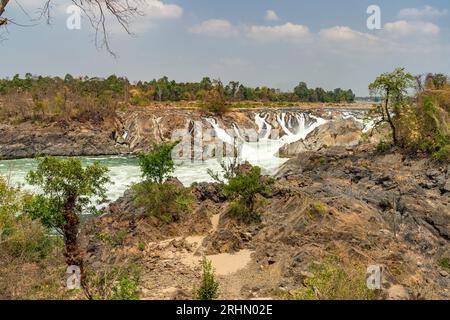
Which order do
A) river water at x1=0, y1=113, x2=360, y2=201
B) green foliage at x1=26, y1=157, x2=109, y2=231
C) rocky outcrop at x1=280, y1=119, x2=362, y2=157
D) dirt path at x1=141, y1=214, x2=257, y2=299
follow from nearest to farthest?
green foliage at x1=26, y1=157, x2=109, y2=231, dirt path at x1=141, y1=214, x2=257, y2=299, river water at x1=0, y1=113, x2=360, y2=201, rocky outcrop at x1=280, y1=119, x2=362, y2=157

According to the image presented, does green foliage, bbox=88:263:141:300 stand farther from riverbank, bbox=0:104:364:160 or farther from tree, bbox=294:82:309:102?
tree, bbox=294:82:309:102

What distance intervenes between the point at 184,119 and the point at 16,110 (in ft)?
62.9

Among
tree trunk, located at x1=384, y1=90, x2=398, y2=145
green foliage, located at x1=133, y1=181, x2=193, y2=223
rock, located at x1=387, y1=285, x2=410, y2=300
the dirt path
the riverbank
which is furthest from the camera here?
the riverbank

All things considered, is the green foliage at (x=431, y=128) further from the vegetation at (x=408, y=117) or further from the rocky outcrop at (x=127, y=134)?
the rocky outcrop at (x=127, y=134)

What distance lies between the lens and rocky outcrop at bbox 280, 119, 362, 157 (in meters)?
32.3

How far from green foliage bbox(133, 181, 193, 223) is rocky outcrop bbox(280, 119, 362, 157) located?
63.7 ft

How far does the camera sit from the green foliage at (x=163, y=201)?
46.5 feet

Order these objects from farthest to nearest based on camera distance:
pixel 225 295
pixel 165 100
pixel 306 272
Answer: pixel 165 100
pixel 306 272
pixel 225 295

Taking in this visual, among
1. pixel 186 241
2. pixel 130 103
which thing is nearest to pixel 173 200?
pixel 186 241

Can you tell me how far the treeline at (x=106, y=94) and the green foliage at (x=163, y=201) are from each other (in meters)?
31.6

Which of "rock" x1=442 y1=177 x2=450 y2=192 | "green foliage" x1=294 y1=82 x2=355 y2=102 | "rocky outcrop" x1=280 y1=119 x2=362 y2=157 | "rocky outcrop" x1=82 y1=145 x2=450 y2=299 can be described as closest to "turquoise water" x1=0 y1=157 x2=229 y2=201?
"rocky outcrop" x1=280 y1=119 x2=362 y2=157

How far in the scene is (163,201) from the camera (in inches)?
567

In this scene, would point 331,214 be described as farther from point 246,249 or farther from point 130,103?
point 130,103

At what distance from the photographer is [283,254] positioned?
408 inches
